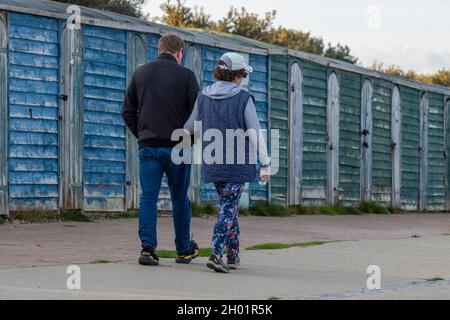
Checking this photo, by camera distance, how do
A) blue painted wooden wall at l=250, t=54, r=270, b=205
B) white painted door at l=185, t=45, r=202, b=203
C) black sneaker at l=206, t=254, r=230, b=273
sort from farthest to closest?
blue painted wooden wall at l=250, t=54, r=270, b=205
white painted door at l=185, t=45, r=202, b=203
black sneaker at l=206, t=254, r=230, b=273

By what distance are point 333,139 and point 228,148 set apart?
42.7 ft

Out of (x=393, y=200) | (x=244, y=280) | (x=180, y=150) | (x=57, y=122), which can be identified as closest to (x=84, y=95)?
(x=57, y=122)

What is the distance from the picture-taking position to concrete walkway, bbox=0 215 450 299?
7.26m

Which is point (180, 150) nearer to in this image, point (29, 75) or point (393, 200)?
point (29, 75)

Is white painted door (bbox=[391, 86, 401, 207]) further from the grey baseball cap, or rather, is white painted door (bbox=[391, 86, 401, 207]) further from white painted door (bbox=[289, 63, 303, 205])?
the grey baseball cap

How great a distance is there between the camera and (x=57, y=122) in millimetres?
14586

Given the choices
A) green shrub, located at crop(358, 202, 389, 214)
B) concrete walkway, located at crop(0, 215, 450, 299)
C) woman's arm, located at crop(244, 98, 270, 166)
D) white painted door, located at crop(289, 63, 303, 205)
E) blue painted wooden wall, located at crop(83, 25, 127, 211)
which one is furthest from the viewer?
green shrub, located at crop(358, 202, 389, 214)

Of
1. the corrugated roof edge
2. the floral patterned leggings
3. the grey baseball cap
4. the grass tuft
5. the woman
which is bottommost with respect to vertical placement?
the grass tuft

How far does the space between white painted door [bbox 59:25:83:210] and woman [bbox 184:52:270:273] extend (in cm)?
618

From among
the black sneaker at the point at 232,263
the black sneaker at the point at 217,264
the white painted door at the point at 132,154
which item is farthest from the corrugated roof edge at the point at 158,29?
the black sneaker at the point at 217,264

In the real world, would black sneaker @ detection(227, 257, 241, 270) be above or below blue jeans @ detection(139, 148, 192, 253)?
below

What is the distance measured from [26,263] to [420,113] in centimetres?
1806

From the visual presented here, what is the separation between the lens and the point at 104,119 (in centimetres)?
1541

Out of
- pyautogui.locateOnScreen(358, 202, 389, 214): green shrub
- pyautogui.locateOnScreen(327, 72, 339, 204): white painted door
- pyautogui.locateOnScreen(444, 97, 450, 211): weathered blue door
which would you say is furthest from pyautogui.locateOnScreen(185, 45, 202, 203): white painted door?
pyautogui.locateOnScreen(444, 97, 450, 211): weathered blue door
